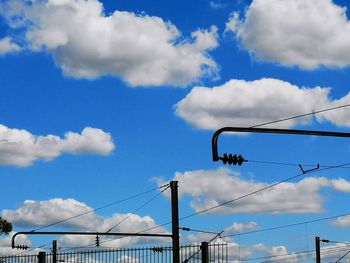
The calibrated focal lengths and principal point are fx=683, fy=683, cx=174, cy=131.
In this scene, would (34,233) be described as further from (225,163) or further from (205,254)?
(225,163)

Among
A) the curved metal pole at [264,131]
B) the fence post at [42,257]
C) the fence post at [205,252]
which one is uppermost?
the curved metal pole at [264,131]

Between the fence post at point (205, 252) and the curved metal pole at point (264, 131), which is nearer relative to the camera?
the curved metal pole at point (264, 131)

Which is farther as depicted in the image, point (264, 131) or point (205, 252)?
point (205, 252)

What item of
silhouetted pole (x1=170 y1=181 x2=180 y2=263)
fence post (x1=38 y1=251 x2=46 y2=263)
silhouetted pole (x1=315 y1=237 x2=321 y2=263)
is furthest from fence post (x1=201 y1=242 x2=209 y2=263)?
silhouetted pole (x1=315 y1=237 x2=321 y2=263)

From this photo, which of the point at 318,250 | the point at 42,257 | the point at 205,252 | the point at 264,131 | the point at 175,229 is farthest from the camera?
the point at 318,250

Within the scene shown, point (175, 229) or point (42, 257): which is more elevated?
point (175, 229)

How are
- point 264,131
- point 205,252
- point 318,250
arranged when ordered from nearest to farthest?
point 264,131
point 205,252
point 318,250

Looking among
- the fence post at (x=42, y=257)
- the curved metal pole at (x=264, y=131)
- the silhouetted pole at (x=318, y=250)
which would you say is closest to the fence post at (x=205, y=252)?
the fence post at (x=42, y=257)

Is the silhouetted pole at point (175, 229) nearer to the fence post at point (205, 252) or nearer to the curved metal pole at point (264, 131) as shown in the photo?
the fence post at point (205, 252)

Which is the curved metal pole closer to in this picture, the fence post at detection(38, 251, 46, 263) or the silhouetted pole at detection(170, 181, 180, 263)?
the silhouetted pole at detection(170, 181, 180, 263)

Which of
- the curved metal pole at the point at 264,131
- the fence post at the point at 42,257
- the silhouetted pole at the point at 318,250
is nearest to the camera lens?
the curved metal pole at the point at 264,131

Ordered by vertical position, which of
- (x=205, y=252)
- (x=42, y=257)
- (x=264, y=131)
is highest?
(x=264, y=131)

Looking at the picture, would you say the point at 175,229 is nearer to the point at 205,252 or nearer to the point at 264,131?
the point at 205,252

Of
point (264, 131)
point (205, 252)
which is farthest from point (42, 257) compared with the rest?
point (264, 131)
